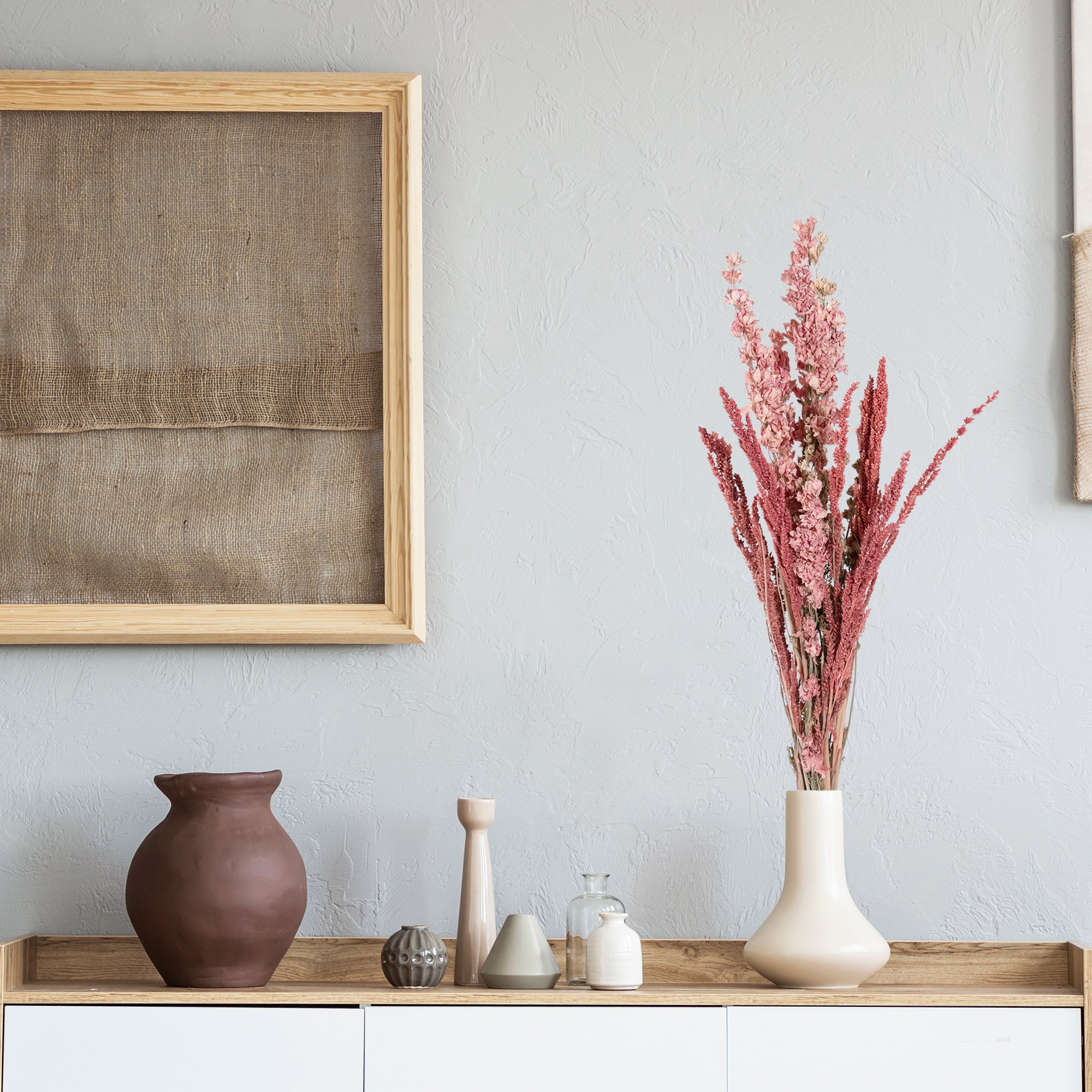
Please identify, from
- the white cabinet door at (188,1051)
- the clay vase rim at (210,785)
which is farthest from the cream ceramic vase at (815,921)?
the clay vase rim at (210,785)

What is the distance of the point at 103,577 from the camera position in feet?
4.83

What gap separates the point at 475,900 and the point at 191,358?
758 mm

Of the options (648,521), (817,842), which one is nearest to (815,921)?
(817,842)

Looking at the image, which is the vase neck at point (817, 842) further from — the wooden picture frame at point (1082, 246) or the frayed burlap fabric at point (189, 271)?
the frayed burlap fabric at point (189, 271)

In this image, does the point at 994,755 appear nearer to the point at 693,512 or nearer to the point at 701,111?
the point at 693,512

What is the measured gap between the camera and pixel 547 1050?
1.21 meters

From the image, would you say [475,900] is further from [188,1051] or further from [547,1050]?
[188,1051]

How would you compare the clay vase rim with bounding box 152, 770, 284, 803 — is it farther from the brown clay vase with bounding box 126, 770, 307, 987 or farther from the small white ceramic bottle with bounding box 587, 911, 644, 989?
the small white ceramic bottle with bounding box 587, 911, 644, 989

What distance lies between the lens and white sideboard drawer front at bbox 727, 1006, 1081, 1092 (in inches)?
47.3

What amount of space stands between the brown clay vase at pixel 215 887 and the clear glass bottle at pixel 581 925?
1.01 feet

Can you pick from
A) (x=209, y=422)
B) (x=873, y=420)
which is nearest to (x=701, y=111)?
(x=873, y=420)

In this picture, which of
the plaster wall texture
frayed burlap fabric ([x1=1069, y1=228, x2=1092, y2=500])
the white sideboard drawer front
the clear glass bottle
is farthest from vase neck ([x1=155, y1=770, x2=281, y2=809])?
frayed burlap fabric ([x1=1069, y1=228, x2=1092, y2=500])

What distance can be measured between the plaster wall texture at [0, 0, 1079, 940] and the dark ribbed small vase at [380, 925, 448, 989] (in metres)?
0.15

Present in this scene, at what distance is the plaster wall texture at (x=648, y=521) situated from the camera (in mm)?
1454
